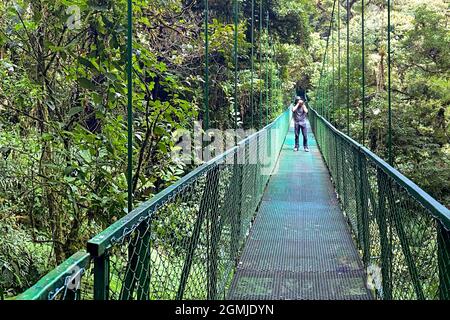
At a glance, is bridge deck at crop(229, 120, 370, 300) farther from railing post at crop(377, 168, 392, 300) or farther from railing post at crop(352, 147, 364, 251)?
railing post at crop(377, 168, 392, 300)

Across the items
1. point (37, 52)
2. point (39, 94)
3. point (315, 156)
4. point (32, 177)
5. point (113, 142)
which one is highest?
point (37, 52)

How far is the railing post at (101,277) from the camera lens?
976mm

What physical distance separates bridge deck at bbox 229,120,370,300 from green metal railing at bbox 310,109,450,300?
139 mm

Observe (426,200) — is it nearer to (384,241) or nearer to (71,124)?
(384,241)

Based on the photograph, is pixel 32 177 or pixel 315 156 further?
pixel 315 156

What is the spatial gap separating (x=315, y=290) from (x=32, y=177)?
1.42 metres

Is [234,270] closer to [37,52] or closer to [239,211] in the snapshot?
[239,211]

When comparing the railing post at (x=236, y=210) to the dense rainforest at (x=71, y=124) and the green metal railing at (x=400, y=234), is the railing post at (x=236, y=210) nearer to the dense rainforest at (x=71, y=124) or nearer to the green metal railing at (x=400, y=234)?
the dense rainforest at (x=71, y=124)

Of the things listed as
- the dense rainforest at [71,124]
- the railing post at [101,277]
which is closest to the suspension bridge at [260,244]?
the railing post at [101,277]

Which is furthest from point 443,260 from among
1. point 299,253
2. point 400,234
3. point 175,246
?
point 299,253

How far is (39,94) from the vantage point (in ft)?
8.02

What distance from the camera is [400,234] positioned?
1.84m
